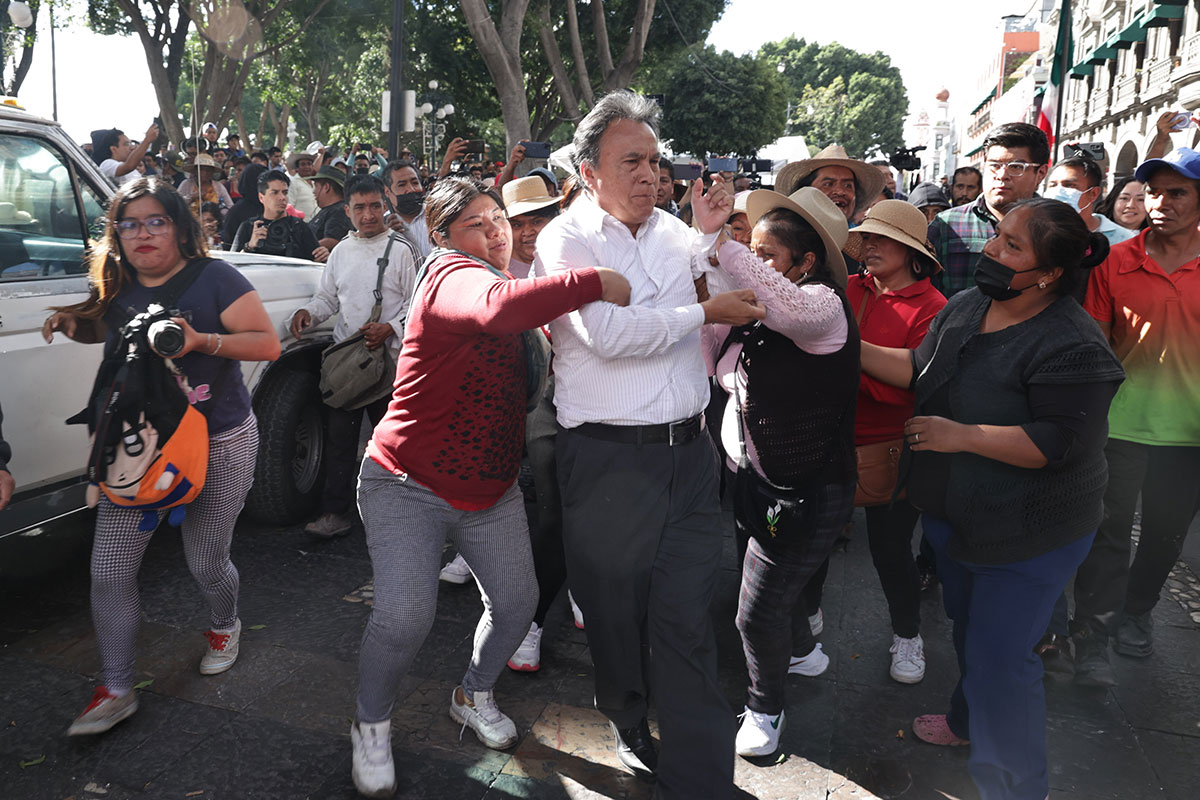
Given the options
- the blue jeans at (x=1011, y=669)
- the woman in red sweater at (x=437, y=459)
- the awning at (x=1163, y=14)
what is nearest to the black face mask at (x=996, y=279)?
the blue jeans at (x=1011, y=669)

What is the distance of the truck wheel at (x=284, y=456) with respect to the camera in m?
4.62

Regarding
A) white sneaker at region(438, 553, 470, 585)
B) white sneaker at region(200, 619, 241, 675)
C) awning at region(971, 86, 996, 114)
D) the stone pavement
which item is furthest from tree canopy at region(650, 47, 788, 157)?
awning at region(971, 86, 996, 114)

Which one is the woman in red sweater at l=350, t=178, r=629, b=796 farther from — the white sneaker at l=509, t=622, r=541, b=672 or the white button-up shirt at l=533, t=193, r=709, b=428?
the white sneaker at l=509, t=622, r=541, b=672

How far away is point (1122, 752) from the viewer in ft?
9.76

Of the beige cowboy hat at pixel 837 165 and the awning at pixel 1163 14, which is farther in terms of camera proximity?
the awning at pixel 1163 14

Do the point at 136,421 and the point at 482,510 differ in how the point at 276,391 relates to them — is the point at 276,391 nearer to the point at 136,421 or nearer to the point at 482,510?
the point at 136,421

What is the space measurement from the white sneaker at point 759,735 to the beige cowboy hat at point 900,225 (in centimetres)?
166

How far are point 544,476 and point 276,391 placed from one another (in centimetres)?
208

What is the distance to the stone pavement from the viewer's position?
108 inches

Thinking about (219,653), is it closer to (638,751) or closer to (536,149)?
(638,751)

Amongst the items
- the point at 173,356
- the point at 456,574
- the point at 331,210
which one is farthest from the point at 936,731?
the point at 331,210

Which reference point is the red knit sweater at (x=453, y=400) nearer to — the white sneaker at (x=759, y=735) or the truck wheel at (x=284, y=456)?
the white sneaker at (x=759, y=735)

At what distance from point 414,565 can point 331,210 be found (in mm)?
4570

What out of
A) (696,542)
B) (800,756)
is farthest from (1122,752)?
(696,542)
